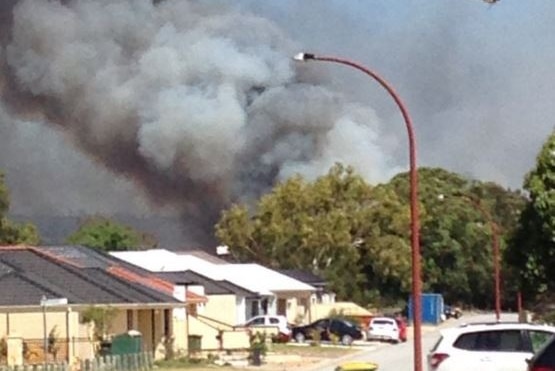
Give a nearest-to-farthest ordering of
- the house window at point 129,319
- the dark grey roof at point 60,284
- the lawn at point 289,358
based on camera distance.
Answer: the dark grey roof at point 60,284 < the lawn at point 289,358 < the house window at point 129,319

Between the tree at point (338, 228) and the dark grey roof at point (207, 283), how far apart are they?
25.3 m

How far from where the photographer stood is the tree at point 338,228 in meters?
110

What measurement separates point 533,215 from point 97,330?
683 inches

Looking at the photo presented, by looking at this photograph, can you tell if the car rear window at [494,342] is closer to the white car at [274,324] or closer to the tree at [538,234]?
the tree at [538,234]

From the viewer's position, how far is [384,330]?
7762cm

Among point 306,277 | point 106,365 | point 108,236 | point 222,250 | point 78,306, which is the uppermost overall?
point 108,236

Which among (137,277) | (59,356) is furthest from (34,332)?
(137,277)

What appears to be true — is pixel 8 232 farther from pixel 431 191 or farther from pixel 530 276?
pixel 530 276

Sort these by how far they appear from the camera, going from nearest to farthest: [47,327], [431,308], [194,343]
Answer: [47,327], [194,343], [431,308]

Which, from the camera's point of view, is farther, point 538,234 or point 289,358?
point 289,358

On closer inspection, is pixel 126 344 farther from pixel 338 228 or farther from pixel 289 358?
pixel 338 228

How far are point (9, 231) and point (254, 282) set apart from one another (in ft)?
74.8

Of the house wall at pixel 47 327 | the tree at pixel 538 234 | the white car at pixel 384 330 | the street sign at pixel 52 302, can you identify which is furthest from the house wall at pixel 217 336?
the street sign at pixel 52 302

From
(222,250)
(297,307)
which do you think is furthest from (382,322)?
A: (222,250)
